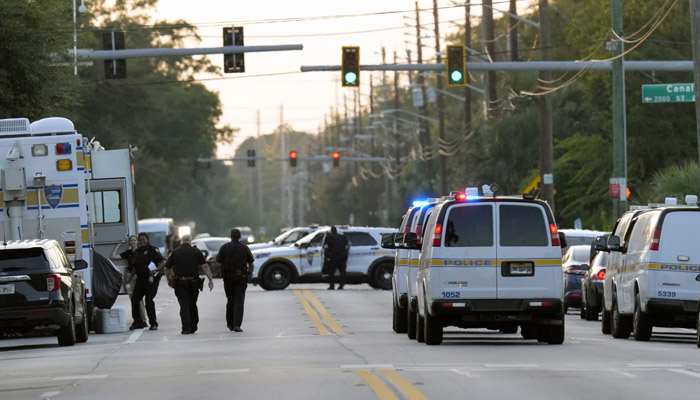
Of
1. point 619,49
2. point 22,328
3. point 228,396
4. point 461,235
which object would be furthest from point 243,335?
point 619,49

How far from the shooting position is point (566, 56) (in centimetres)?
8525

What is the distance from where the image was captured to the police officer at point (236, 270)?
1037 inches

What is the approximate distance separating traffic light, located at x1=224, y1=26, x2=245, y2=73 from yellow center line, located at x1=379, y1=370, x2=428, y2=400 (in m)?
21.0

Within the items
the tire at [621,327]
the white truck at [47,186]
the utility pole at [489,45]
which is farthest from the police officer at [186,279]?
the utility pole at [489,45]

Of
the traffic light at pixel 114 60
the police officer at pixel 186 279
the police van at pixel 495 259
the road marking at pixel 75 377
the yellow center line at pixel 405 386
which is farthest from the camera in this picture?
the traffic light at pixel 114 60

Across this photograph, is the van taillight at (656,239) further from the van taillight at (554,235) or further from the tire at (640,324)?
the van taillight at (554,235)

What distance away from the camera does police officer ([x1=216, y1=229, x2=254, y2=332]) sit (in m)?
26.3

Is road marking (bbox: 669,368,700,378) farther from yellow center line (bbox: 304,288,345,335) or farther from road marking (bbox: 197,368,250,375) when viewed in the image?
yellow center line (bbox: 304,288,345,335)

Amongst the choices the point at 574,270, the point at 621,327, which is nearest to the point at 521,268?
the point at 621,327

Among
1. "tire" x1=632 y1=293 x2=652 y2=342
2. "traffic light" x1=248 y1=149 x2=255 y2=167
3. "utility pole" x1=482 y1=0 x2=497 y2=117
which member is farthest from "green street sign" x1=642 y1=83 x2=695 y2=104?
"traffic light" x1=248 y1=149 x2=255 y2=167

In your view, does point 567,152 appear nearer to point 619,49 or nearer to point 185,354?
point 619,49

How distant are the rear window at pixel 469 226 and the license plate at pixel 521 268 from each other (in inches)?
19.4

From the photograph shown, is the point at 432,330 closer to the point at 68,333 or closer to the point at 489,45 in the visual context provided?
the point at 68,333

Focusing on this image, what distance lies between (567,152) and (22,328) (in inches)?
1705
